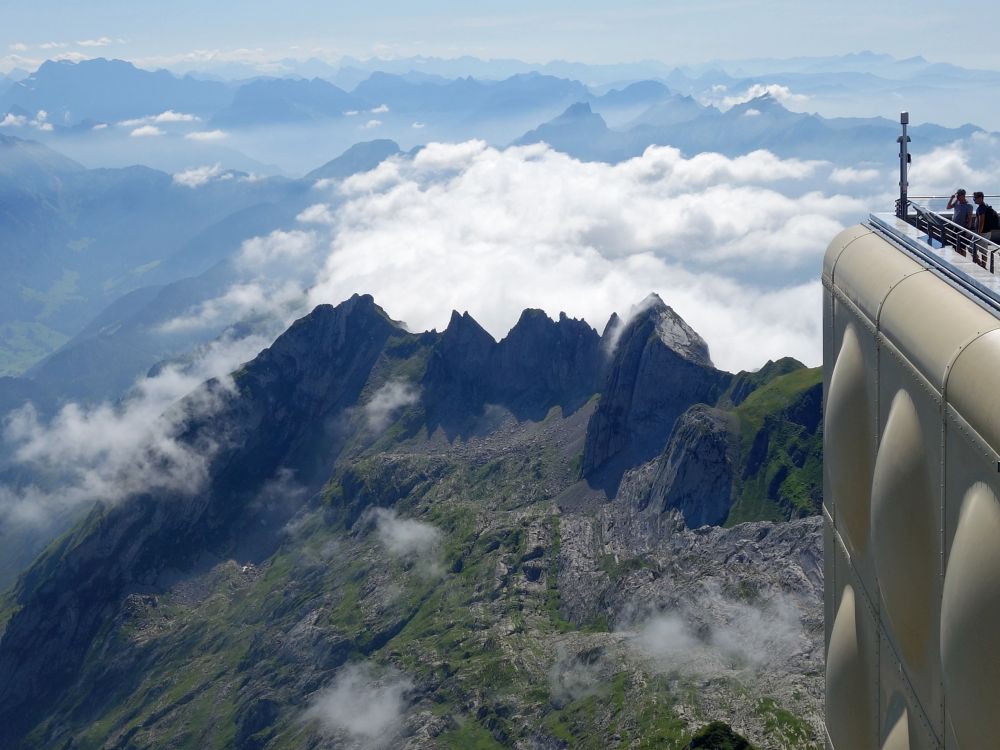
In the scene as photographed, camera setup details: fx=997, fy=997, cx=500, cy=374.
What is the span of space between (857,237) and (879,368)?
221 inches

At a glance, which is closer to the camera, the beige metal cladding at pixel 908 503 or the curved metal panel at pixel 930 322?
the beige metal cladding at pixel 908 503

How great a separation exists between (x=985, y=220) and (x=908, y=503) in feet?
32.5

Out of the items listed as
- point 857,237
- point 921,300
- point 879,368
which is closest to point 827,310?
point 857,237

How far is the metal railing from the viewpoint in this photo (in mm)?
19766

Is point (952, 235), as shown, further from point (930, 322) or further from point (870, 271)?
point (930, 322)

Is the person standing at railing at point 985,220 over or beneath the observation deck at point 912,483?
over

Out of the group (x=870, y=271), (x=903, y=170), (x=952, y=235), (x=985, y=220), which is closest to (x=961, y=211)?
(x=985, y=220)

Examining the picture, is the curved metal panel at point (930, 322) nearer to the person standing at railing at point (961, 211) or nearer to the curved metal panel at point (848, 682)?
the person standing at railing at point (961, 211)

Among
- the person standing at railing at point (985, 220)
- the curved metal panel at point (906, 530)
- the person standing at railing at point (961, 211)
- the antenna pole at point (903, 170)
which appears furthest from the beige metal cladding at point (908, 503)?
the person standing at railing at point (985, 220)

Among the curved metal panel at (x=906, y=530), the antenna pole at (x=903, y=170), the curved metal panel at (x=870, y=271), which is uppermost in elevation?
the antenna pole at (x=903, y=170)

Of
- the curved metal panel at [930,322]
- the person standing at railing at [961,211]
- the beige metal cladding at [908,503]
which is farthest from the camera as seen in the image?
the person standing at railing at [961,211]

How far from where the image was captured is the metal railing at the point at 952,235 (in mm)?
19766

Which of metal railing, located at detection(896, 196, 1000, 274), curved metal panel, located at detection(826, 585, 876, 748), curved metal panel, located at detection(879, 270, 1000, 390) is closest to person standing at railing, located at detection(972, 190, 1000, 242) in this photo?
metal railing, located at detection(896, 196, 1000, 274)

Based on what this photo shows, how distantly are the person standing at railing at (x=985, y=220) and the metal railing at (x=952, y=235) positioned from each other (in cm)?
115
